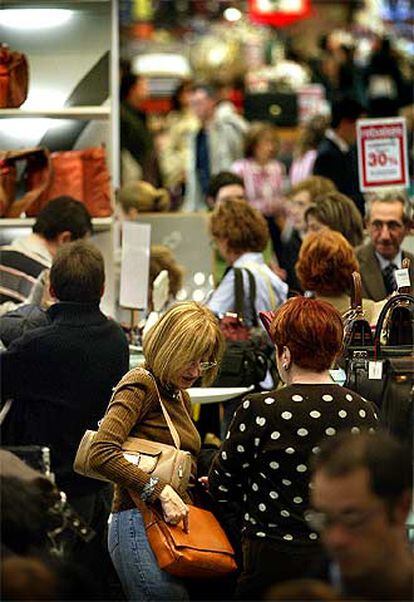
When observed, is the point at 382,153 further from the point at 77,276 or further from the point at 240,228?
the point at 77,276

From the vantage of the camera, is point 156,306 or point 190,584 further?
point 156,306

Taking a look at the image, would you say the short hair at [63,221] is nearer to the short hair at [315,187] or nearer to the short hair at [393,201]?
the short hair at [393,201]

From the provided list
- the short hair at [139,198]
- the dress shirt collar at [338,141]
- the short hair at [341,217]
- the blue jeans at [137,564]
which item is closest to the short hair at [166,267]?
the short hair at [341,217]

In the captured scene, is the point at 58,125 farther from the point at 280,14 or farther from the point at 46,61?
the point at 280,14

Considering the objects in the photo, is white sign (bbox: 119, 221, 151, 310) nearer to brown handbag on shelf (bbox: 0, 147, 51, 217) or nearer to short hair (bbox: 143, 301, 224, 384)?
brown handbag on shelf (bbox: 0, 147, 51, 217)

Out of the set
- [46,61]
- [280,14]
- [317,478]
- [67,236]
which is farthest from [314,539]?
[280,14]

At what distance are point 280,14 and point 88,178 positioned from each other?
1043cm

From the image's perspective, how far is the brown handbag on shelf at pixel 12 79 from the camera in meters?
7.17

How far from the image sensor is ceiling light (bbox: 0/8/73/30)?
27.0 ft

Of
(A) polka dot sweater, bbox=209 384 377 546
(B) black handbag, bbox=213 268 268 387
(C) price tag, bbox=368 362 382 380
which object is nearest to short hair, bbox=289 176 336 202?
(B) black handbag, bbox=213 268 268 387

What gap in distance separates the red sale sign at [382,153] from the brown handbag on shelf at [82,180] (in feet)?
4.50

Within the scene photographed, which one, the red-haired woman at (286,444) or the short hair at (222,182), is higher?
the short hair at (222,182)

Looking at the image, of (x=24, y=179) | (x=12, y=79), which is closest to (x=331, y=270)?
(x=12, y=79)

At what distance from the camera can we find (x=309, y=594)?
288 cm
